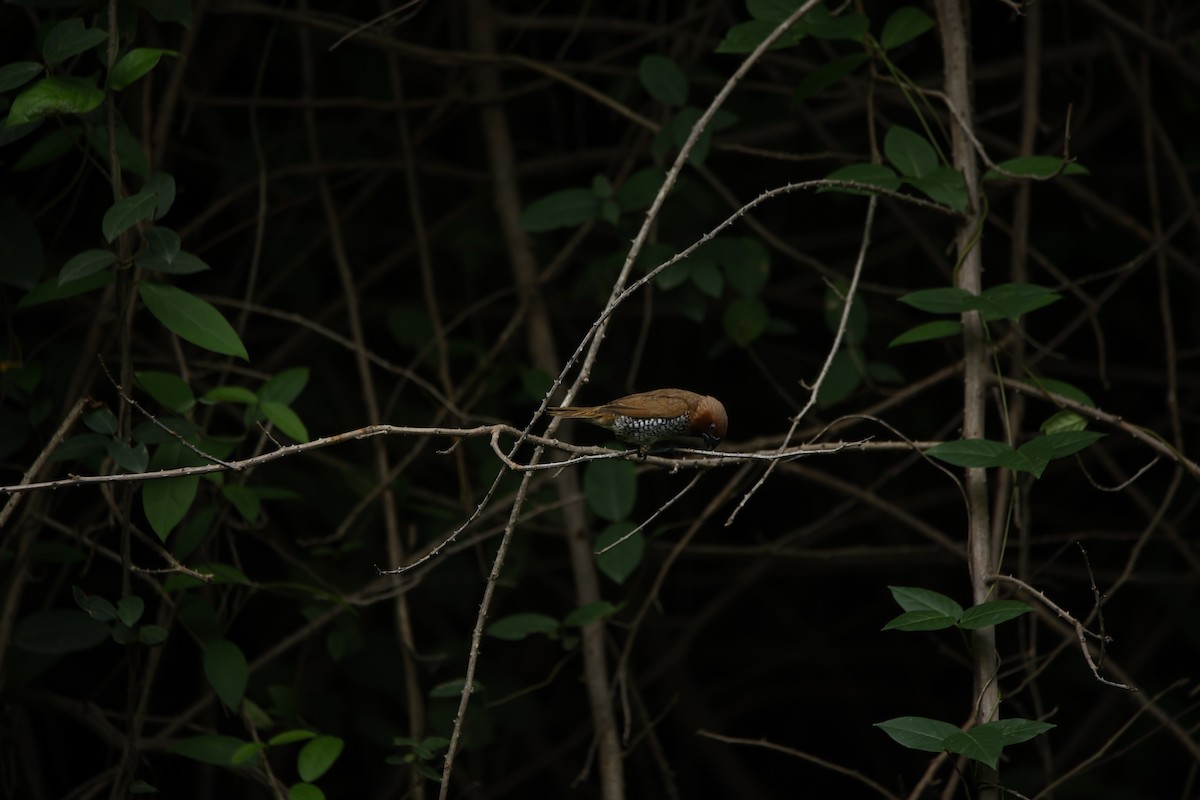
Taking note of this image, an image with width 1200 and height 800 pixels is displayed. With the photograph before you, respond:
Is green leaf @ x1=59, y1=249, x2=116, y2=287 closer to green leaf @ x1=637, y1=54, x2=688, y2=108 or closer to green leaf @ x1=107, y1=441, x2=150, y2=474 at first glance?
green leaf @ x1=107, y1=441, x2=150, y2=474

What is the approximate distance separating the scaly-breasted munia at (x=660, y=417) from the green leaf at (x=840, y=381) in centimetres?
62

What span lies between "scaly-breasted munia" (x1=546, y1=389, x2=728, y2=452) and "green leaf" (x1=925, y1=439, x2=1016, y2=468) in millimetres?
408

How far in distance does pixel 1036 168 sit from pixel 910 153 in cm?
21

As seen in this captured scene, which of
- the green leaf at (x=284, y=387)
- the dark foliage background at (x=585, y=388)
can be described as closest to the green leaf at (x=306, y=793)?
the dark foliage background at (x=585, y=388)

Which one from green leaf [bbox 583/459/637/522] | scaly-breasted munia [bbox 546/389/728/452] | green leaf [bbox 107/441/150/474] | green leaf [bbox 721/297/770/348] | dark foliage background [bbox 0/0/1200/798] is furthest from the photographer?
green leaf [bbox 721/297/770/348]

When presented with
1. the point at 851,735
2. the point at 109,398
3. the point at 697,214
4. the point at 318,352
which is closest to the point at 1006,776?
the point at 851,735

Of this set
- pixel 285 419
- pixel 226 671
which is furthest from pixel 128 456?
pixel 226 671

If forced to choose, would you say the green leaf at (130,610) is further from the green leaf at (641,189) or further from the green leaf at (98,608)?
the green leaf at (641,189)

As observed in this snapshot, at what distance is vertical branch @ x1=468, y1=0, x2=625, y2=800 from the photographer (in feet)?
8.38

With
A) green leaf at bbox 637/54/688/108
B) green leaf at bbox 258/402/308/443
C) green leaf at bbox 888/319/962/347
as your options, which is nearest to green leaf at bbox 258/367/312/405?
green leaf at bbox 258/402/308/443

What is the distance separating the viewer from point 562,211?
8.99ft

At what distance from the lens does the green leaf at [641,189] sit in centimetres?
271

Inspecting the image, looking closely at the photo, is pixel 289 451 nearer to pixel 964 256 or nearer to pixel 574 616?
pixel 574 616

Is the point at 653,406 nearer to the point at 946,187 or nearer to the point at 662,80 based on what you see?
the point at 946,187
